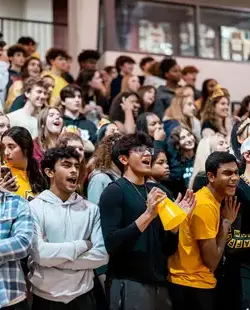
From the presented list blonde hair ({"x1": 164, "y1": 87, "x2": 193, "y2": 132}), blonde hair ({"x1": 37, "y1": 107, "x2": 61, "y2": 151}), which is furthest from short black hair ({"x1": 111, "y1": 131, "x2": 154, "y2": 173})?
blonde hair ({"x1": 164, "y1": 87, "x2": 193, "y2": 132})

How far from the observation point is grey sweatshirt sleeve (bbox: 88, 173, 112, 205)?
4477 millimetres

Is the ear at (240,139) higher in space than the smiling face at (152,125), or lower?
lower

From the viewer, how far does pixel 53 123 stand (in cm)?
540

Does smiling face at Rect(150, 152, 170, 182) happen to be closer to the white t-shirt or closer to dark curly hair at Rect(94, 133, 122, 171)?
dark curly hair at Rect(94, 133, 122, 171)

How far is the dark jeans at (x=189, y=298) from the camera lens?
395 centimetres

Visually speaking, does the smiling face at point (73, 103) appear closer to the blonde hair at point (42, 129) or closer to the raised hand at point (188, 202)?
the blonde hair at point (42, 129)

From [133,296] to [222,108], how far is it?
3763mm

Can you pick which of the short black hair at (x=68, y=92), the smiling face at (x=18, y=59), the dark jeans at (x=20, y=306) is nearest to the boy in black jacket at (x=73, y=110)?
the short black hair at (x=68, y=92)

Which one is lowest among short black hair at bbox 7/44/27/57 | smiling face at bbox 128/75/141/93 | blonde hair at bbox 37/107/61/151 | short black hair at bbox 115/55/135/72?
blonde hair at bbox 37/107/61/151

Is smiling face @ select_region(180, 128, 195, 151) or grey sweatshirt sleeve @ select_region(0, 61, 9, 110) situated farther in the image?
grey sweatshirt sleeve @ select_region(0, 61, 9, 110)

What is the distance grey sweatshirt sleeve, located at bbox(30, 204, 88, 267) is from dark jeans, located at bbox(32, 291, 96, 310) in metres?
0.23

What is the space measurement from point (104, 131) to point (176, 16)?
19.3ft

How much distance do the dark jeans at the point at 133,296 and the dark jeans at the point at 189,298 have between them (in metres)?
0.12

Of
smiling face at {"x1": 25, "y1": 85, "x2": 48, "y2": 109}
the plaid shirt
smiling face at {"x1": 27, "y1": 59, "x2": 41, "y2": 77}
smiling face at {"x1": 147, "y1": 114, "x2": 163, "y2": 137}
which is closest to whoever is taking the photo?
the plaid shirt
